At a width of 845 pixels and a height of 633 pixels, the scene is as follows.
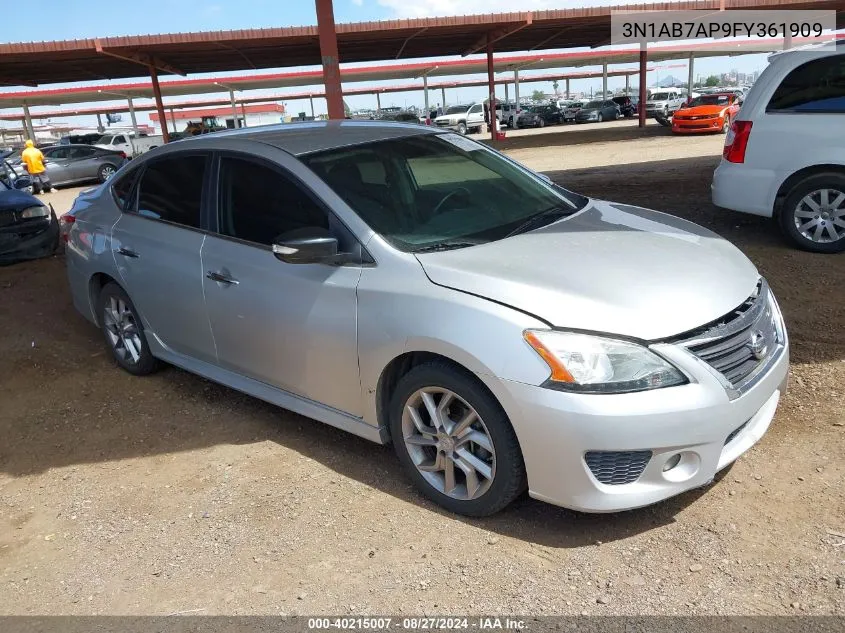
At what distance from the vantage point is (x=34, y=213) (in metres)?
8.82

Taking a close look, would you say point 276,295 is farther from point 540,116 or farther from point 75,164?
point 540,116

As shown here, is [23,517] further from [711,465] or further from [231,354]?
[711,465]

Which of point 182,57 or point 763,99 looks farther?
point 182,57

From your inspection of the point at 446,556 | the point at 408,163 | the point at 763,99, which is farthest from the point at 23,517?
the point at 763,99

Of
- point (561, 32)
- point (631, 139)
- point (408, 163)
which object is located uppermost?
point (561, 32)

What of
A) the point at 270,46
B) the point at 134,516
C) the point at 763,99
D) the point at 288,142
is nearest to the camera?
the point at 134,516

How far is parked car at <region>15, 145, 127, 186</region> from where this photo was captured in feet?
71.9

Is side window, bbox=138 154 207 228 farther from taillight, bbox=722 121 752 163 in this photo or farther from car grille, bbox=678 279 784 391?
taillight, bbox=722 121 752 163

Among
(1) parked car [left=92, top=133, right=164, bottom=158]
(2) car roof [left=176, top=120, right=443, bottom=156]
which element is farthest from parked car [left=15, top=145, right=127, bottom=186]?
(2) car roof [left=176, top=120, right=443, bottom=156]

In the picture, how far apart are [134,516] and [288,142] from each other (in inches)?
83.3

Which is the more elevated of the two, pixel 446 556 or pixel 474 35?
pixel 474 35

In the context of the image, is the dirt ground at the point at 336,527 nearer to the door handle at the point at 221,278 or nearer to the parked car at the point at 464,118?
the door handle at the point at 221,278

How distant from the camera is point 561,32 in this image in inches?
1022

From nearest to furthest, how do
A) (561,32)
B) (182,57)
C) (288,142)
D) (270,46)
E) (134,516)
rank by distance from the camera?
(134,516), (288,142), (270,46), (182,57), (561,32)
